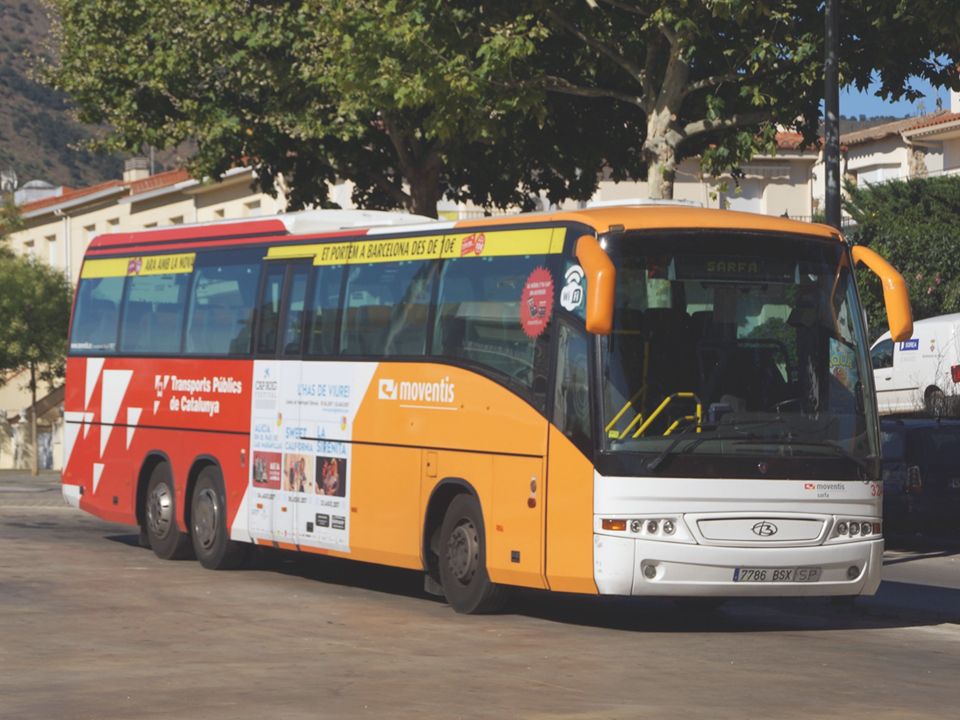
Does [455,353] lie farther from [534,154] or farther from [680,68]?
[534,154]

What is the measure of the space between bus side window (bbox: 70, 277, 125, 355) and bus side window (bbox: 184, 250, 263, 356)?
190 cm

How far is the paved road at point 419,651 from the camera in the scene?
10.2m

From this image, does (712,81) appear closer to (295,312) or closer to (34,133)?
(295,312)

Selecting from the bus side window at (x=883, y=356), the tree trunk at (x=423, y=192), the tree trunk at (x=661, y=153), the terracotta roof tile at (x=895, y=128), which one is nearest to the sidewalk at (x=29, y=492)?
the tree trunk at (x=423, y=192)

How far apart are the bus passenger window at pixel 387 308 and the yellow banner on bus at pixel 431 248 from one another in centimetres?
10

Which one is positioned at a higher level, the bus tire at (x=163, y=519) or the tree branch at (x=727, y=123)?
the tree branch at (x=727, y=123)

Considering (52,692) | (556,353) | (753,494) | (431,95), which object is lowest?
(52,692)

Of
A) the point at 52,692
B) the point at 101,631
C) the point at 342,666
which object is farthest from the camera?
the point at 101,631

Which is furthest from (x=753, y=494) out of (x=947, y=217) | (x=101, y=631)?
(x=947, y=217)

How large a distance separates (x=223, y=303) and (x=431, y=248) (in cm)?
386

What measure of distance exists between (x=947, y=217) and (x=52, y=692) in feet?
137

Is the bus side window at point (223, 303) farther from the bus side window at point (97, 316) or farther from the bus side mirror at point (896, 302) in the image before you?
the bus side mirror at point (896, 302)

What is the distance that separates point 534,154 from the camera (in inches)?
1209

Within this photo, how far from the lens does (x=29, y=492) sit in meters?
36.4
